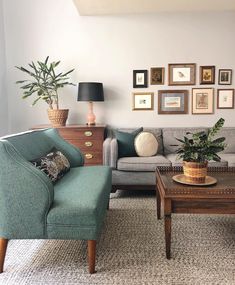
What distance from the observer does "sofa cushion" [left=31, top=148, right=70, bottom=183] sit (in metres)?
2.16

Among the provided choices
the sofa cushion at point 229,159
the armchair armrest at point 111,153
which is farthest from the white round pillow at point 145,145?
the sofa cushion at point 229,159

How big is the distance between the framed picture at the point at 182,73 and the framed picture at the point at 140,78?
0.36m

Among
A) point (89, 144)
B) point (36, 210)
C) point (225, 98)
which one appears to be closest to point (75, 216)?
point (36, 210)

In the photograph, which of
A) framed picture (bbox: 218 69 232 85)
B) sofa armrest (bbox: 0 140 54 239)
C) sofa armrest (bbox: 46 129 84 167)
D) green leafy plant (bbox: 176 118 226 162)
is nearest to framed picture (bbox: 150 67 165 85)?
framed picture (bbox: 218 69 232 85)

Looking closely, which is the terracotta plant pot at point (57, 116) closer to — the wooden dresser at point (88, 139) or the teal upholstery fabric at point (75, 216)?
the wooden dresser at point (88, 139)

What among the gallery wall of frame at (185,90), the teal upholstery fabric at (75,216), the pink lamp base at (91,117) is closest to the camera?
the teal upholstery fabric at (75,216)

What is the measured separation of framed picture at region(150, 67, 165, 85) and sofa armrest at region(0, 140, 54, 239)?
9.05 ft

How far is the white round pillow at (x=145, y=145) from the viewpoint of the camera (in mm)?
3535

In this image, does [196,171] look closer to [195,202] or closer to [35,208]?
[195,202]

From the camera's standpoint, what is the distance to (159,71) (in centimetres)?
407

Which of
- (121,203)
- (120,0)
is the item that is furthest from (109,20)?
(121,203)

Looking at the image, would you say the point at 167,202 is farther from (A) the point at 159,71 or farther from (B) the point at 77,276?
(A) the point at 159,71

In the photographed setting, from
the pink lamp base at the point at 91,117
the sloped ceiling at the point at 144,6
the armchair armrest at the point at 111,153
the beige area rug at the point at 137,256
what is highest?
the sloped ceiling at the point at 144,6

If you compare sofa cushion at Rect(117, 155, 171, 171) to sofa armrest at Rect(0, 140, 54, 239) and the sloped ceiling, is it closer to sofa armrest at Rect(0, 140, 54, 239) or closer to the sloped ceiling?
sofa armrest at Rect(0, 140, 54, 239)
